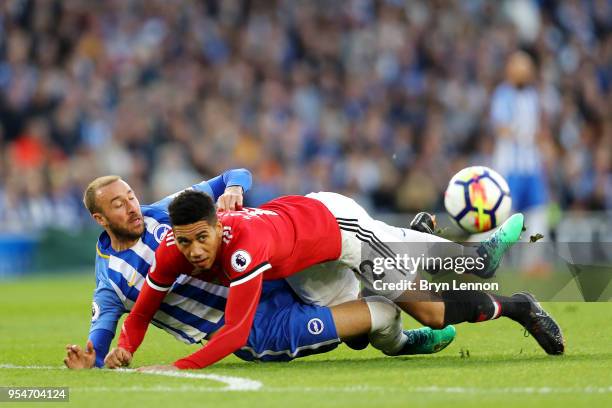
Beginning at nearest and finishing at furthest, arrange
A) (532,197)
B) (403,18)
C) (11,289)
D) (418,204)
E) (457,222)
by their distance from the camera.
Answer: (457,222) < (532,197) < (11,289) < (418,204) < (403,18)

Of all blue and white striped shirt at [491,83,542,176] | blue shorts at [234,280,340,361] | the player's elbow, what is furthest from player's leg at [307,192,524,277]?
→ blue and white striped shirt at [491,83,542,176]

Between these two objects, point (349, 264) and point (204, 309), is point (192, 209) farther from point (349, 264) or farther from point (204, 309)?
point (349, 264)

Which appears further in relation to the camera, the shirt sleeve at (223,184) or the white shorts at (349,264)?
the shirt sleeve at (223,184)

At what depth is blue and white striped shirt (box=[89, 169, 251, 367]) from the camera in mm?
7410

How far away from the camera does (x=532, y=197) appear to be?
1473 cm

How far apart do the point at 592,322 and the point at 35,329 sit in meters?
4.65

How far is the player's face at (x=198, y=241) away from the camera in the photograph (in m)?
6.61

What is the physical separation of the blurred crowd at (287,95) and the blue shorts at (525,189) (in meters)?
2.72

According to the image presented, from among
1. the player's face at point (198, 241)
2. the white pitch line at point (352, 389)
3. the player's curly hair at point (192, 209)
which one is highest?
the player's curly hair at point (192, 209)

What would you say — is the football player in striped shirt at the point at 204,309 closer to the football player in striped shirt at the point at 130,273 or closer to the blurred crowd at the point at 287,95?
the football player in striped shirt at the point at 130,273

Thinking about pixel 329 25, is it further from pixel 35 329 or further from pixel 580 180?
pixel 35 329

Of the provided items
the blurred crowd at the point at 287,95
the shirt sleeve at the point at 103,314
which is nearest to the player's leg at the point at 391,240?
the shirt sleeve at the point at 103,314

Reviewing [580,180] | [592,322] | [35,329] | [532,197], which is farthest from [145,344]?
[580,180]

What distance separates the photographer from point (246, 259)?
667 centimetres
